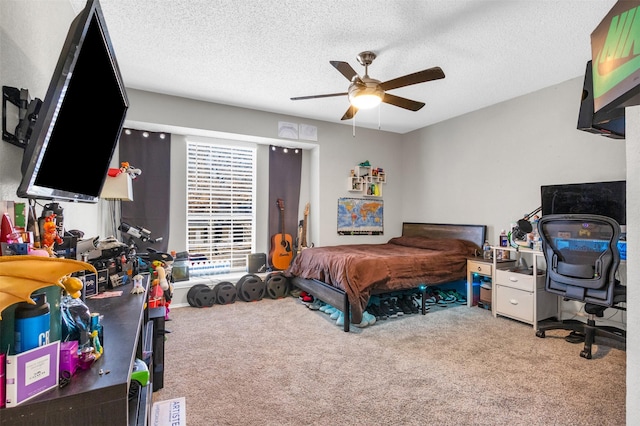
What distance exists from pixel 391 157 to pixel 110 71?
4.70 meters

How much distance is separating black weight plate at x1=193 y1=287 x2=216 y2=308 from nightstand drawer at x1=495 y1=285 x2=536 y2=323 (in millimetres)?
3441

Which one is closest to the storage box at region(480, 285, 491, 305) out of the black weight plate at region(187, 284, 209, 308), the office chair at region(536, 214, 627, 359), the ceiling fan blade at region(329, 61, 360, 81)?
the office chair at region(536, 214, 627, 359)

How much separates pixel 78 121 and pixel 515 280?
3.86m

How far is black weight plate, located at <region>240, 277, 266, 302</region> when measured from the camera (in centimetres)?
407

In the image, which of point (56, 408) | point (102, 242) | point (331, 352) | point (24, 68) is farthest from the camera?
point (331, 352)

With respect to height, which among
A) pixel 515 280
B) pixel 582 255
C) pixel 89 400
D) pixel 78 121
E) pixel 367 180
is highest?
pixel 367 180

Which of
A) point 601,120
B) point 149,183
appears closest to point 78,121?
point 601,120

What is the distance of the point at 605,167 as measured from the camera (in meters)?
3.05

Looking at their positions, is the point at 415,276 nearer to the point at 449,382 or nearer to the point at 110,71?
the point at 449,382

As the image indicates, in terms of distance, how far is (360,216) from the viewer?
516 cm

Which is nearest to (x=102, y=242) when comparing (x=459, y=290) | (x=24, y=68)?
(x=24, y=68)

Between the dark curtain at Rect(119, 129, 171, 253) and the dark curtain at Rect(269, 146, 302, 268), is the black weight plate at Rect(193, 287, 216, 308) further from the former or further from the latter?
the dark curtain at Rect(269, 146, 302, 268)

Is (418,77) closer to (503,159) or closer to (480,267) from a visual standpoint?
(503,159)

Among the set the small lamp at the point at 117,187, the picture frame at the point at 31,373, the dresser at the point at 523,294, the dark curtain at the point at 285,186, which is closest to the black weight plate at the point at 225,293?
the dark curtain at the point at 285,186
